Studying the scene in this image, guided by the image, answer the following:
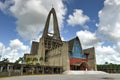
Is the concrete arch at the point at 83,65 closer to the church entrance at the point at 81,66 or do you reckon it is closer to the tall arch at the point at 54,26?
the church entrance at the point at 81,66

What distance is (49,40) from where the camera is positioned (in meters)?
86.8

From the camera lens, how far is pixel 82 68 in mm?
70688

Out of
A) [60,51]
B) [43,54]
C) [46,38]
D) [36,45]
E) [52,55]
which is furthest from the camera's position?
[36,45]

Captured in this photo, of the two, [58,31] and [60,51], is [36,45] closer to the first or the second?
[58,31]

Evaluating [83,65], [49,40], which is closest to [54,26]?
[49,40]

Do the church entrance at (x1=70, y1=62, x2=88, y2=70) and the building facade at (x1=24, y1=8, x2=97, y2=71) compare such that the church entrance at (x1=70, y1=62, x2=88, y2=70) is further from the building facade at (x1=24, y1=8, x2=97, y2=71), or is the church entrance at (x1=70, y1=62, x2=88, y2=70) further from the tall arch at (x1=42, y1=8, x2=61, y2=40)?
the tall arch at (x1=42, y1=8, x2=61, y2=40)

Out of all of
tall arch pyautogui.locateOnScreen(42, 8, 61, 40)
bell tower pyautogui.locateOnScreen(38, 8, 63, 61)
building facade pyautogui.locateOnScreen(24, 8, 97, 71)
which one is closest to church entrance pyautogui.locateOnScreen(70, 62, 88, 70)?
building facade pyautogui.locateOnScreen(24, 8, 97, 71)

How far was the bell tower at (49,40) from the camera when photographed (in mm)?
82375

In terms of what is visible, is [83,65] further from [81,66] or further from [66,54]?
[66,54]

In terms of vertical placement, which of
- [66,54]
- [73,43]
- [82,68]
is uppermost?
[73,43]

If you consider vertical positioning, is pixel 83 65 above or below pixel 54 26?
below

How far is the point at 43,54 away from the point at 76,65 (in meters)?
18.9

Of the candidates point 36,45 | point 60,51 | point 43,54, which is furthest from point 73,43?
point 36,45

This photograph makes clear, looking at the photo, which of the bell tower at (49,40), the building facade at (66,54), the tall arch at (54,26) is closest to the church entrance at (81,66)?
the building facade at (66,54)
